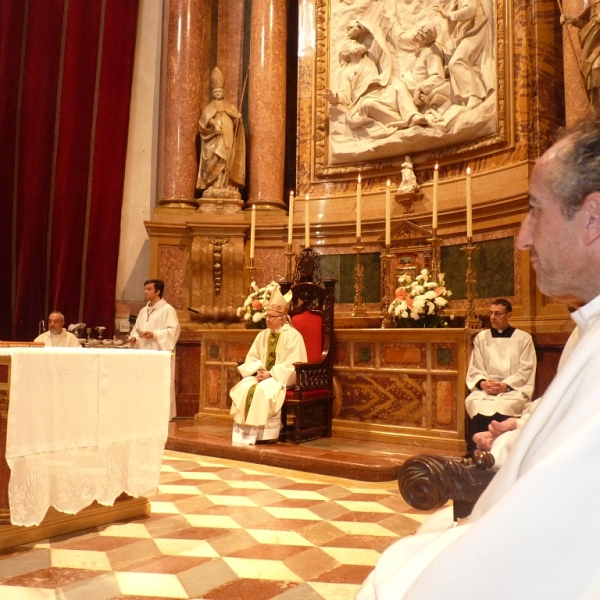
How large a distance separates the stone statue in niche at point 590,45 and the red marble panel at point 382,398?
2.97 meters

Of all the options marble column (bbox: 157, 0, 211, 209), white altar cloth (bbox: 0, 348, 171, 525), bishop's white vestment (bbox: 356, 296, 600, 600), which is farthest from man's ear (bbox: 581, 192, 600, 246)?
marble column (bbox: 157, 0, 211, 209)

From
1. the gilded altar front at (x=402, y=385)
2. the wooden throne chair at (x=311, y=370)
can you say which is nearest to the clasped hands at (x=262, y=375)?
the wooden throne chair at (x=311, y=370)

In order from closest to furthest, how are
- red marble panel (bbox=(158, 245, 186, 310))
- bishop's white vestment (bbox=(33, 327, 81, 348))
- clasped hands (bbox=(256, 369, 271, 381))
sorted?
clasped hands (bbox=(256, 369, 271, 381)) → bishop's white vestment (bbox=(33, 327, 81, 348)) → red marble panel (bbox=(158, 245, 186, 310))

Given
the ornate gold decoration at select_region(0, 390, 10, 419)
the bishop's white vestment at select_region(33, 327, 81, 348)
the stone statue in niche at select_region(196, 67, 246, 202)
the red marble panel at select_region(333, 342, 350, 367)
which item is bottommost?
the ornate gold decoration at select_region(0, 390, 10, 419)

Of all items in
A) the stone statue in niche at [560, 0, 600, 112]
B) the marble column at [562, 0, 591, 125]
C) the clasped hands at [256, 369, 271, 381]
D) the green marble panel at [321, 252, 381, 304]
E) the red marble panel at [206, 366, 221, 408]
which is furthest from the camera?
the green marble panel at [321, 252, 381, 304]

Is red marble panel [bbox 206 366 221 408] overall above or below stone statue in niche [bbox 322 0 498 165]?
below

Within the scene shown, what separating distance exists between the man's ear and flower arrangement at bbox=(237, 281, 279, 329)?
602 centimetres

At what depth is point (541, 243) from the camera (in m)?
1.28

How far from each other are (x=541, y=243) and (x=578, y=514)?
1.94ft

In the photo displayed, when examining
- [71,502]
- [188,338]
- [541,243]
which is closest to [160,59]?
[188,338]

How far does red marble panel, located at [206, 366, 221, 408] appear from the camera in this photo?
7582 millimetres

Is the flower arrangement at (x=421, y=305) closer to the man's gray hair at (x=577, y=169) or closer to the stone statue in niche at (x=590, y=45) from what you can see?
the stone statue in niche at (x=590, y=45)

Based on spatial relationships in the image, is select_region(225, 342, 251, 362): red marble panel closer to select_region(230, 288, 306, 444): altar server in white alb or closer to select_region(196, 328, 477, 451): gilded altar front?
select_region(230, 288, 306, 444): altar server in white alb

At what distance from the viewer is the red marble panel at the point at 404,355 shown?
6.10m
